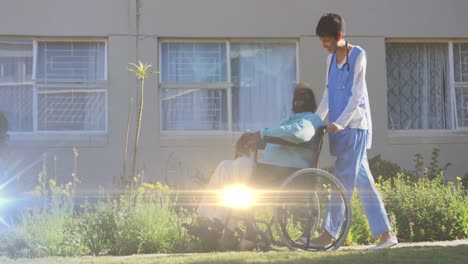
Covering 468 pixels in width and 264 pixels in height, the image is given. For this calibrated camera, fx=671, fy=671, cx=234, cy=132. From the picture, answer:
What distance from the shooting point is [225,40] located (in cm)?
1094

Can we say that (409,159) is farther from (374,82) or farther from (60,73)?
(60,73)

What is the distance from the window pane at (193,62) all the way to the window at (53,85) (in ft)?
3.36

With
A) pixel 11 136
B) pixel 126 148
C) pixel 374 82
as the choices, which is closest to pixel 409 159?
pixel 374 82

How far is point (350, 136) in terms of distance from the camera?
18.4 feet

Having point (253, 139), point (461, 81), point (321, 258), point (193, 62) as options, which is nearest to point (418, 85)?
point (461, 81)

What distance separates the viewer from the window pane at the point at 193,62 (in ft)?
35.6

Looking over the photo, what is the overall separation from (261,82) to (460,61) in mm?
3511

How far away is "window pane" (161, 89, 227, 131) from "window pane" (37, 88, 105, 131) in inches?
41.0

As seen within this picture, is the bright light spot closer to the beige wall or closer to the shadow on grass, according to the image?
the shadow on grass

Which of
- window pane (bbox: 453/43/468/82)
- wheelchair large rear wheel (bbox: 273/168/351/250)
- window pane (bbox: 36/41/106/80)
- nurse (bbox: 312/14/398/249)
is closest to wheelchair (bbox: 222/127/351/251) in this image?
wheelchair large rear wheel (bbox: 273/168/351/250)

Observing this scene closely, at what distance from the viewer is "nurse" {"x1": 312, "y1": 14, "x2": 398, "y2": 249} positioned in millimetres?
5562

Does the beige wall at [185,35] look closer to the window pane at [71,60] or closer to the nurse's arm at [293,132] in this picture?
the window pane at [71,60]

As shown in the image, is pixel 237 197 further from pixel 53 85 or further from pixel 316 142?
pixel 53 85

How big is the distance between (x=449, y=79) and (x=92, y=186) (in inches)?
248
